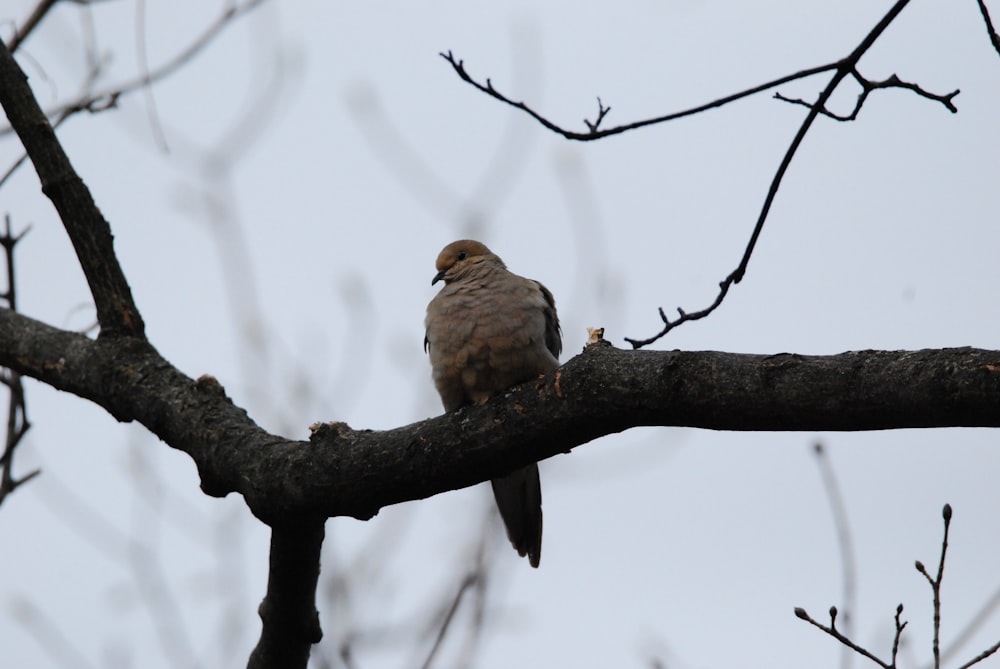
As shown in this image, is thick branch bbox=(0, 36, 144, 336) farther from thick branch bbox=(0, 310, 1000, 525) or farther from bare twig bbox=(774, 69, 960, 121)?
bare twig bbox=(774, 69, 960, 121)

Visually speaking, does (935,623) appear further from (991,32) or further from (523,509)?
(523,509)

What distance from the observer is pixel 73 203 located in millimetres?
3570

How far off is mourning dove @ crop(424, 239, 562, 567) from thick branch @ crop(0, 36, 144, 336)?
104cm

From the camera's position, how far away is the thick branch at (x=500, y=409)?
7.01ft

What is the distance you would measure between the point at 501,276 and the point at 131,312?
1414 mm

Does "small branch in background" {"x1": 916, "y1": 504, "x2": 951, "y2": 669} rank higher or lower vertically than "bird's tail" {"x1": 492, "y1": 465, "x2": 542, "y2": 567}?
lower

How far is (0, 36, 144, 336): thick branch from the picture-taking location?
353 centimetres

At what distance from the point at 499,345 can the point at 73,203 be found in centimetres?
146

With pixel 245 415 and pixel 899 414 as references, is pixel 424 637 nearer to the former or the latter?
pixel 245 415

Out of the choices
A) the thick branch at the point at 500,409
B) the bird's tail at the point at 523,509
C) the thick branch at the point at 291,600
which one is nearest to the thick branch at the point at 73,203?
the thick branch at the point at 500,409

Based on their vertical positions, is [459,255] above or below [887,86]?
above

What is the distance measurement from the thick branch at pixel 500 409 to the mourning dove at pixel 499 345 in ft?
1.85

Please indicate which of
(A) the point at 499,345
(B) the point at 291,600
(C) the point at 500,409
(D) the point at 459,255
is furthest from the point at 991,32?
(D) the point at 459,255

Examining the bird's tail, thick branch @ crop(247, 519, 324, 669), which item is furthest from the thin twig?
the bird's tail
